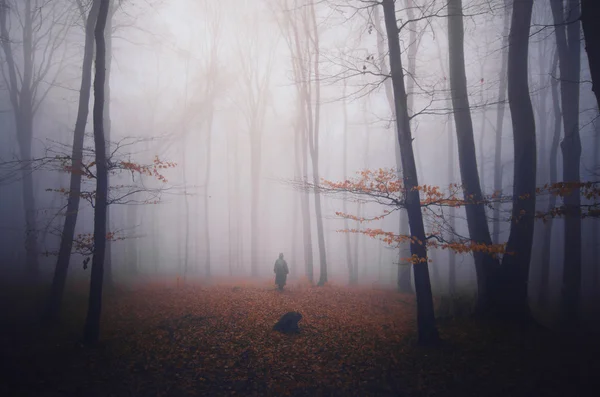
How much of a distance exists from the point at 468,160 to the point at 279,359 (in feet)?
23.7

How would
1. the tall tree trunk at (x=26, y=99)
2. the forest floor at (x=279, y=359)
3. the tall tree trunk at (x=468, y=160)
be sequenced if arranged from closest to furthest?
the forest floor at (x=279, y=359) → the tall tree trunk at (x=468, y=160) → the tall tree trunk at (x=26, y=99)

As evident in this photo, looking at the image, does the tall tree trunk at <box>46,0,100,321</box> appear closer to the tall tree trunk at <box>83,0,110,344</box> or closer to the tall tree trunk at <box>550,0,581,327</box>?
the tall tree trunk at <box>83,0,110,344</box>

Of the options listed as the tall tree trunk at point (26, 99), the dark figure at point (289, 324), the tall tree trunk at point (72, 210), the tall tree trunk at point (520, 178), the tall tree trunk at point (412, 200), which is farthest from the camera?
the tall tree trunk at point (26, 99)

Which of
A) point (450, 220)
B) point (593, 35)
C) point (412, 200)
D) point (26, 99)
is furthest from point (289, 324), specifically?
point (26, 99)

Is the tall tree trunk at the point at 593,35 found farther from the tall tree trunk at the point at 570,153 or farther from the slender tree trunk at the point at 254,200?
the slender tree trunk at the point at 254,200

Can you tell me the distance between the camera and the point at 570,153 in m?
8.51

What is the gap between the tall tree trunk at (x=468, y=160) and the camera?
7047 mm

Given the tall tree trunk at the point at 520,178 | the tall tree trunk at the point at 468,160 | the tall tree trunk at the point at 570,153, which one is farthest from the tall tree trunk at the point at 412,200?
the tall tree trunk at the point at 570,153

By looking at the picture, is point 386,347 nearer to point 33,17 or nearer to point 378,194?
point 378,194

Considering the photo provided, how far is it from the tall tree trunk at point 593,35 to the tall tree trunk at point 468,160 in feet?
9.20

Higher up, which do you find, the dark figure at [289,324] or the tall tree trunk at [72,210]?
the tall tree trunk at [72,210]

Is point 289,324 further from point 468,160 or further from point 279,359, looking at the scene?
point 468,160

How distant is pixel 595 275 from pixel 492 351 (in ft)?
56.1

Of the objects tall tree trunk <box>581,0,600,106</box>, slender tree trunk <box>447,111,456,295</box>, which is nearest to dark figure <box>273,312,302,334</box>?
tall tree trunk <box>581,0,600,106</box>
